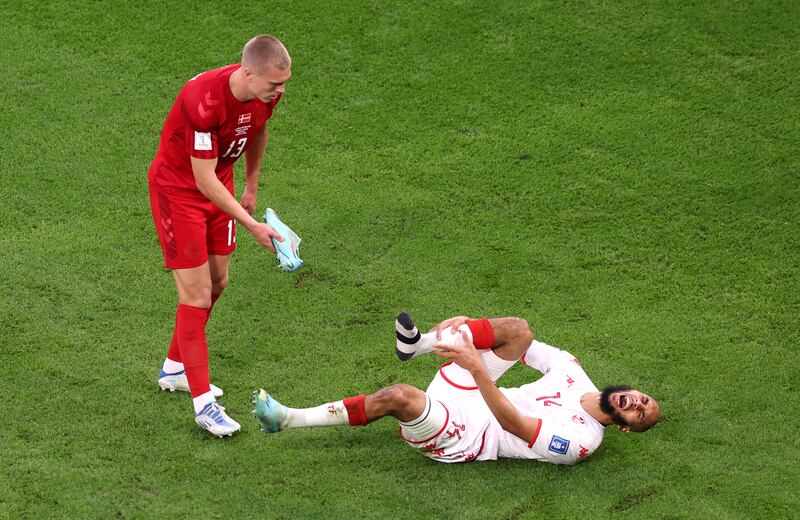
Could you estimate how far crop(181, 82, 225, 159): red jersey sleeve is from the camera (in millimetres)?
5004

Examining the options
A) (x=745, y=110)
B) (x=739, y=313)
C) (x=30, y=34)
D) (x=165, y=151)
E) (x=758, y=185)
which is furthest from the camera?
(x=30, y=34)

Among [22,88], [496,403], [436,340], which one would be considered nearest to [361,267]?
[436,340]

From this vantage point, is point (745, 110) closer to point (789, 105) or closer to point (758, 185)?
point (789, 105)

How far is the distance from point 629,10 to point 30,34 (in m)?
5.27

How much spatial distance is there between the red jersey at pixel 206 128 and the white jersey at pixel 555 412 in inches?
74.9

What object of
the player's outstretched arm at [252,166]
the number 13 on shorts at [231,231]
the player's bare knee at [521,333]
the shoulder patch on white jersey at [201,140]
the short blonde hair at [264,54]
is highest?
the short blonde hair at [264,54]

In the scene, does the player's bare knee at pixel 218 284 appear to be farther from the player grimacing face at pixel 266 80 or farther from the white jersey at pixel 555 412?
the white jersey at pixel 555 412

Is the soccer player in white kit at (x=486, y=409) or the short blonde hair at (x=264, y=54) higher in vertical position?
the short blonde hair at (x=264, y=54)

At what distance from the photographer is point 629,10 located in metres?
9.27

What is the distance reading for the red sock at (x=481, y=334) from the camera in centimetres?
534

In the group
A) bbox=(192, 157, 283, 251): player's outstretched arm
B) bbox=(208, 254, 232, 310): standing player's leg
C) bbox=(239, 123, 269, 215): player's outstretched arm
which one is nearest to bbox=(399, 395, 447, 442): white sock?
bbox=(192, 157, 283, 251): player's outstretched arm

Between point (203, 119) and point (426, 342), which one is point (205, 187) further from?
point (426, 342)

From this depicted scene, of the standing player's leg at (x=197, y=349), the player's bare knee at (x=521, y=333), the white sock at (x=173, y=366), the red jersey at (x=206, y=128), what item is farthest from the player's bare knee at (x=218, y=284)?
the player's bare knee at (x=521, y=333)

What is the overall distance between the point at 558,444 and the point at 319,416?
1.19 m
